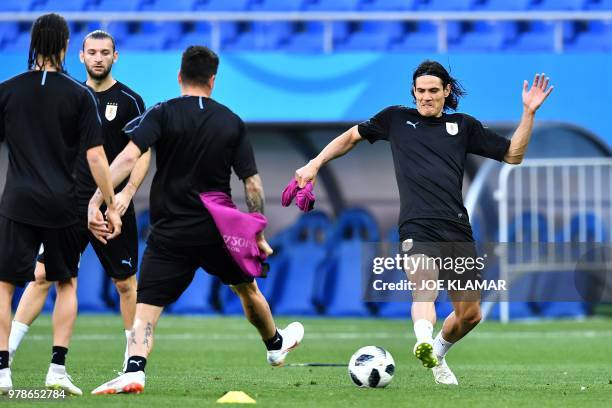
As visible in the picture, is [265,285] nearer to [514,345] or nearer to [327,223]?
[327,223]

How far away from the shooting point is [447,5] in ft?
64.3

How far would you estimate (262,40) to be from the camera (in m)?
19.5

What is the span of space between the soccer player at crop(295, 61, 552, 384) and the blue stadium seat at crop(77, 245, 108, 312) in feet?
34.3

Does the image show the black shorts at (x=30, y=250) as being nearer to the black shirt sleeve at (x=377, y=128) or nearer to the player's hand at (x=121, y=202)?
the player's hand at (x=121, y=202)

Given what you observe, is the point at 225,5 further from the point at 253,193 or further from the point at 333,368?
the point at 253,193

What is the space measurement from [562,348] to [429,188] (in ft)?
17.2

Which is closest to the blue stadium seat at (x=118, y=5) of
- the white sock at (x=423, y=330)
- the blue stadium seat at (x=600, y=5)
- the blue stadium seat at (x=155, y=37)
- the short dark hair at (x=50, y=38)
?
the blue stadium seat at (x=155, y=37)

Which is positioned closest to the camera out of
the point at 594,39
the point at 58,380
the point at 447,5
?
the point at 58,380

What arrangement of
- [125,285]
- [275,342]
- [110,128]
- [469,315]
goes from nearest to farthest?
[469,315] < [275,342] < [110,128] < [125,285]

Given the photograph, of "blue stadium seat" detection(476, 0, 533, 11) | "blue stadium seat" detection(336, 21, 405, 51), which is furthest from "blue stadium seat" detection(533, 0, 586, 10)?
"blue stadium seat" detection(336, 21, 405, 51)

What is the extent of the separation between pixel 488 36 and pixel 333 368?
9.91 meters

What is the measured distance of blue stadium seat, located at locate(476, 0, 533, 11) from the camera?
64.1 feet

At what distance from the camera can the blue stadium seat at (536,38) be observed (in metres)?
19.2

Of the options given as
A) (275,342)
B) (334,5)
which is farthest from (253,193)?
(334,5)
